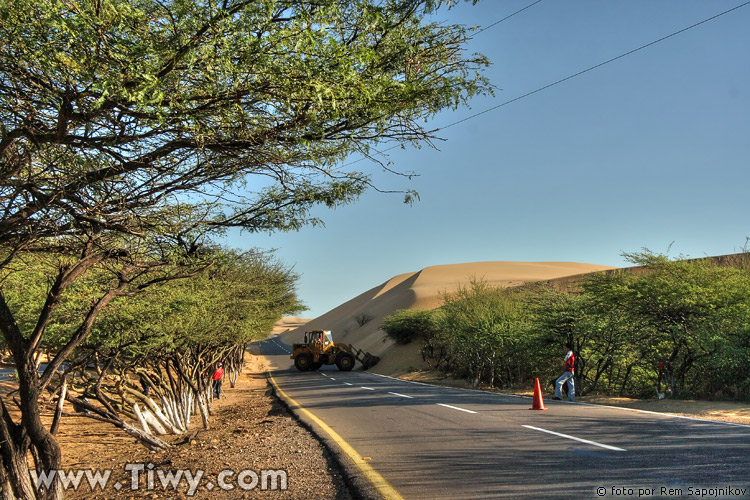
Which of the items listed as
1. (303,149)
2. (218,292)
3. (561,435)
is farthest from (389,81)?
(218,292)

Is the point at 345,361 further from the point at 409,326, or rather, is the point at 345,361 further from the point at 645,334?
the point at 645,334

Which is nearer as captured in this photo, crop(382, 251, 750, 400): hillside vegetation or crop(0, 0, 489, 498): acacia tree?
crop(0, 0, 489, 498): acacia tree

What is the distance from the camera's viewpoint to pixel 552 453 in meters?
6.63

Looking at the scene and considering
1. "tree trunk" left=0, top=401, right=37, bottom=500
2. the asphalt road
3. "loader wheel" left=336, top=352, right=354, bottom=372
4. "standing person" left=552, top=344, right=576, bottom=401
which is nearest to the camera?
the asphalt road

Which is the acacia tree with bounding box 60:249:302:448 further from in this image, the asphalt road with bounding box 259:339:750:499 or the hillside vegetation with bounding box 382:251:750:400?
the hillside vegetation with bounding box 382:251:750:400

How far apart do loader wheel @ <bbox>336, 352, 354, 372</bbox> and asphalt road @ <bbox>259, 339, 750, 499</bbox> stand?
26.2m

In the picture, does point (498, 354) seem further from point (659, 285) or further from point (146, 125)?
point (146, 125)

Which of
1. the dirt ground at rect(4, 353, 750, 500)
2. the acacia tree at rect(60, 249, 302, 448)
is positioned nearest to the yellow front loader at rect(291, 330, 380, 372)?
the acacia tree at rect(60, 249, 302, 448)

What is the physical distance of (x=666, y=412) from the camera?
11211 millimetres

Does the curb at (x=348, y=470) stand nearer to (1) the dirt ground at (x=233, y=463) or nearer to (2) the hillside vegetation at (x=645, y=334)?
(1) the dirt ground at (x=233, y=463)

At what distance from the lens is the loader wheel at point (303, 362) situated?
1465 inches

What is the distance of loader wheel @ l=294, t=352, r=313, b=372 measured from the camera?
37.2 meters

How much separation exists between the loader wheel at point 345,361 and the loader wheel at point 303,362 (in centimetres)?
207

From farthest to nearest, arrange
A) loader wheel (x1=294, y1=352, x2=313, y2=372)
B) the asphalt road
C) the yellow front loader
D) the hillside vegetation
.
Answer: the yellow front loader < loader wheel (x1=294, y1=352, x2=313, y2=372) < the hillside vegetation < the asphalt road
